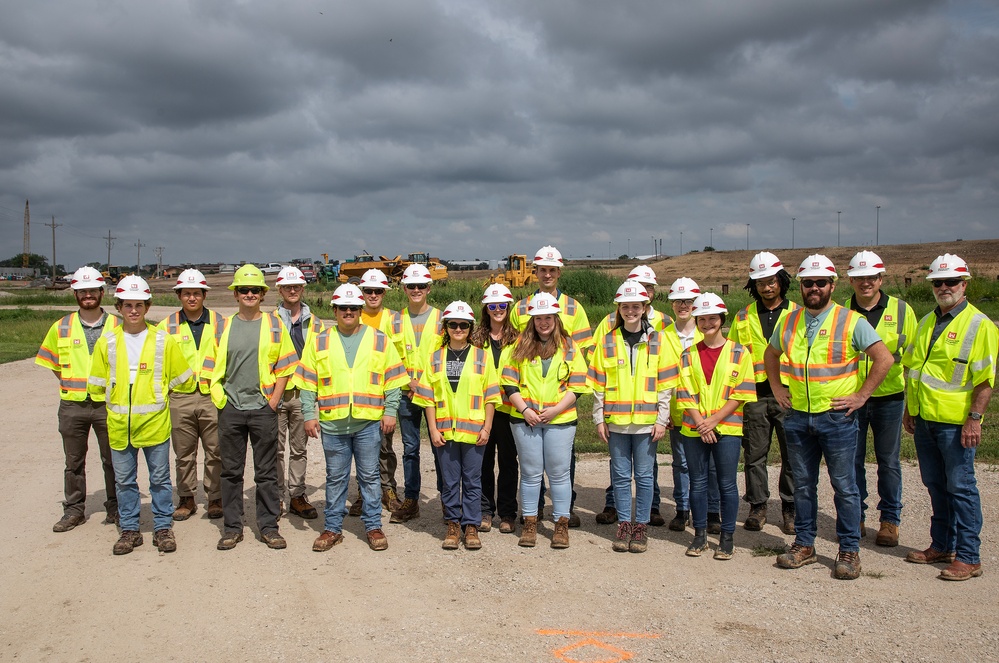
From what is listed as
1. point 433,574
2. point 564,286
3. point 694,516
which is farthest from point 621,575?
point 564,286

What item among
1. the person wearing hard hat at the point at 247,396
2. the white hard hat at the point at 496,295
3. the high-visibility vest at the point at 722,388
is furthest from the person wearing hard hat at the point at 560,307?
the person wearing hard hat at the point at 247,396

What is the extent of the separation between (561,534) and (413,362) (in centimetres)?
201

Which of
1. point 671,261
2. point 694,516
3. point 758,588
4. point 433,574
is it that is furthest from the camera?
point 671,261

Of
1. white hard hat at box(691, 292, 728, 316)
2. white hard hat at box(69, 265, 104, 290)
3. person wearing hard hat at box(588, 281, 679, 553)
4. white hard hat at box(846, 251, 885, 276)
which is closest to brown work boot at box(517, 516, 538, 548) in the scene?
person wearing hard hat at box(588, 281, 679, 553)

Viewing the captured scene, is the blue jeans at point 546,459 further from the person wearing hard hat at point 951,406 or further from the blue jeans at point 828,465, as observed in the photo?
the person wearing hard hat at point 951,406

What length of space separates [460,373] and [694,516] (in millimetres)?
2201

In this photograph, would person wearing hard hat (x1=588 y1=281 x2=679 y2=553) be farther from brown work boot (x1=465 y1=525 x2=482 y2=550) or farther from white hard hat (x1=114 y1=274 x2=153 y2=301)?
white hard hat (x1=114 y1=274 x2=153 y2=301)

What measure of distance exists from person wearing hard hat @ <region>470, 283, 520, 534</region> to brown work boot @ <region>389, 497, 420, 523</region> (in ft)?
2.13

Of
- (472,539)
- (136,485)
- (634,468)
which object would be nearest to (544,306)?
(634,468)

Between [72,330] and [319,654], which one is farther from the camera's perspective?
[72,330]

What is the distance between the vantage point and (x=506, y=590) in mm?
5492

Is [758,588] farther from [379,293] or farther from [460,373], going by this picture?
[379,293]

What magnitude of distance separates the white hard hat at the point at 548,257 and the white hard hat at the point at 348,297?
1.79 meters

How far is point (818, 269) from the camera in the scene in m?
5.66
